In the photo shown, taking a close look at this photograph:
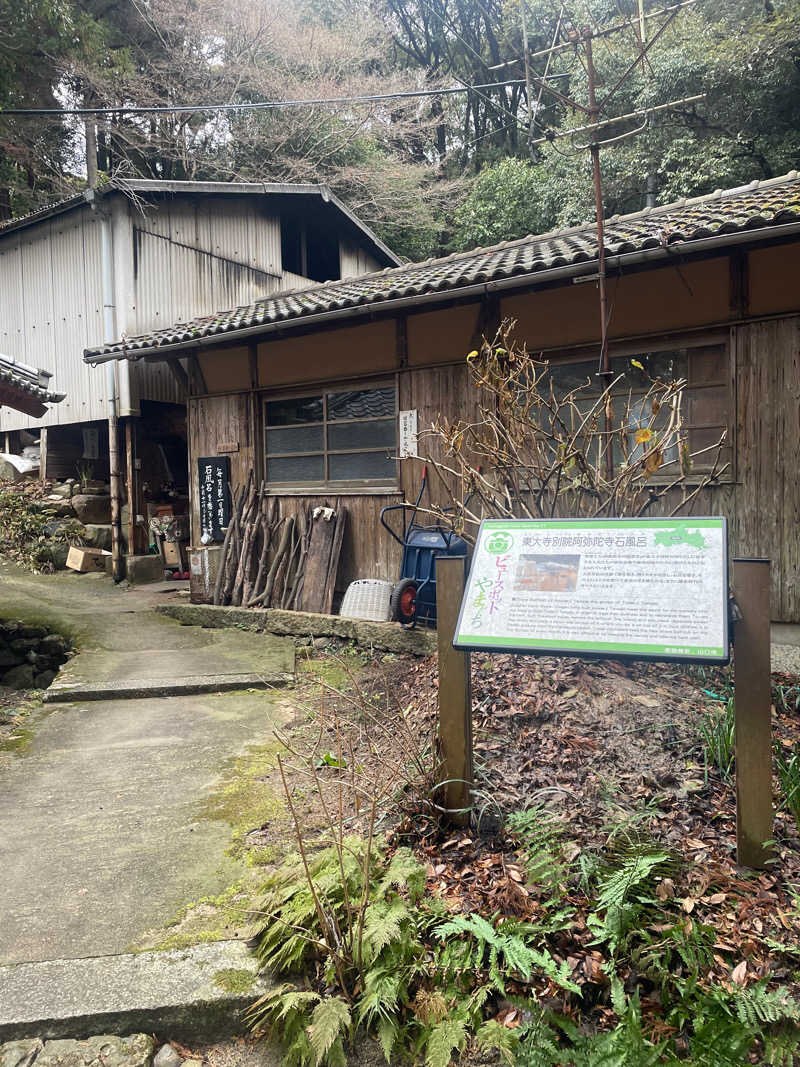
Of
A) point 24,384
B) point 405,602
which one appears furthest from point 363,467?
point 24,384

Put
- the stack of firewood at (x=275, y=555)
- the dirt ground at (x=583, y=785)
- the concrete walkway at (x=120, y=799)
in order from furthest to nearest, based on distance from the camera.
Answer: the stack of firewood at (x=275, y=555) → the concrete walkway at (x=120, y=799) → the dirt ground at (x=583, y=785)

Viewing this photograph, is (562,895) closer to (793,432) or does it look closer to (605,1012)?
(605,1012)

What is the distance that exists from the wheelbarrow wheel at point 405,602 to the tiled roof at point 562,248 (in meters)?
2.85

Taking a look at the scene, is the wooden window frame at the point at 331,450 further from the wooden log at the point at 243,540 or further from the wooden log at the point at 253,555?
the wooden log at the point at 253,555

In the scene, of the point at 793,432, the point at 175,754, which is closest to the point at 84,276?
the point at 175,754

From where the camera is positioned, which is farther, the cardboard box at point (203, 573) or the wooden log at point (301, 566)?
the cardboard box at point (203, 573)

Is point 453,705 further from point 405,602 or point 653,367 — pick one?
point 653,367

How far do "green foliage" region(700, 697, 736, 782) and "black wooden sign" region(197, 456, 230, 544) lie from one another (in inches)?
278

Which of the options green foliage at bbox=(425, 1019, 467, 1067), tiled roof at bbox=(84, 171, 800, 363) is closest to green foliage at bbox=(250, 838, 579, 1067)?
green foliage at bbox=(425, 1019, 467, 1067)

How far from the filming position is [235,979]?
229 centimetres

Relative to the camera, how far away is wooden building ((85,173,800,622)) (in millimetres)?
5797

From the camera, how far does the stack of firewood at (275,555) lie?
26.7 ft

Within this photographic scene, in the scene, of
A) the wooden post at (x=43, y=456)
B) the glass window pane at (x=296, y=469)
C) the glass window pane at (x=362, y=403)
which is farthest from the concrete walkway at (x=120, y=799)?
the wooden post at (x=43, y=456)

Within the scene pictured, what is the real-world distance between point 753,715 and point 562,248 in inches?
223
